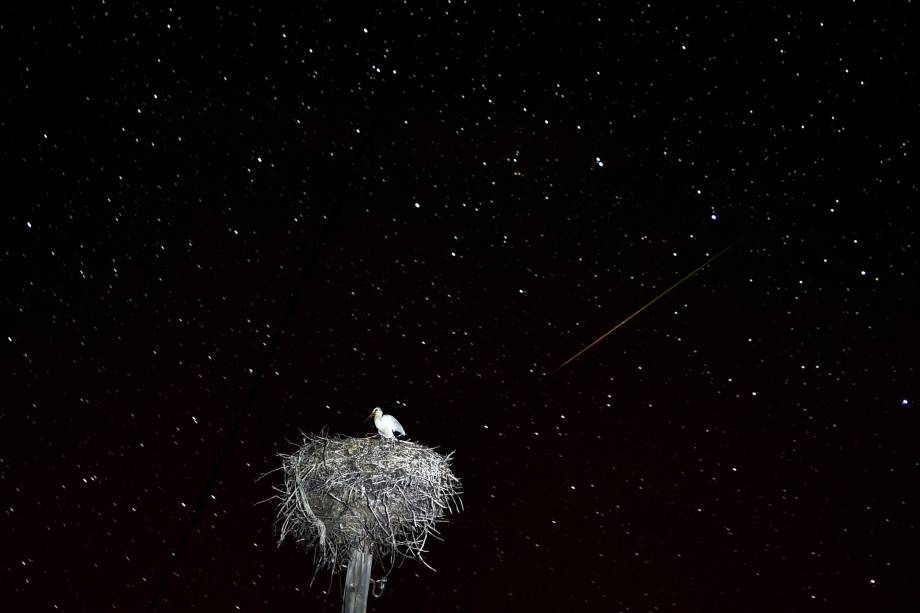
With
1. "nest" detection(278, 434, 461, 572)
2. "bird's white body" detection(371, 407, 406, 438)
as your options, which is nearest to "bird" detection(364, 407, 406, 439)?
"bird's white body" detection(371, 407, 406, 438)

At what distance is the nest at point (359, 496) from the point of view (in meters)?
4.10

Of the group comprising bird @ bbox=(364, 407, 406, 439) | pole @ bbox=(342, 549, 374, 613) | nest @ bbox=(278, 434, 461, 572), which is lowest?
pole @ bbox=(342, 549, 374, 613)

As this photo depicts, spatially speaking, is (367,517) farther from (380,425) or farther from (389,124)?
(389,124)

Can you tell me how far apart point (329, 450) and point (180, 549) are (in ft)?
6.84

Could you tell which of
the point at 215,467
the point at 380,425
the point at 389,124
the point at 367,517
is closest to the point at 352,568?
the point at 367,517

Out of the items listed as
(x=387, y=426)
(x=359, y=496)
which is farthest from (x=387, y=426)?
(x=359, y=496)

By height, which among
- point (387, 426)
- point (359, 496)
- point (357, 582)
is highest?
point (387, 426)

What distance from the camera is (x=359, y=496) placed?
4078 mm

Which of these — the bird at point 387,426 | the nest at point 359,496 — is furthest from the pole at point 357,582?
the bird at point 387,426

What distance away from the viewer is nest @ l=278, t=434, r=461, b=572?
4.10 m

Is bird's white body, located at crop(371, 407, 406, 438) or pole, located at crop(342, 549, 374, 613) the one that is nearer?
pole, located at crop(342, 549, 374, 613)

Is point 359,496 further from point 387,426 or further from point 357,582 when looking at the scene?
point 387,426

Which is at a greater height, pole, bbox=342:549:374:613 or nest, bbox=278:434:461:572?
nest, bbox=278:434:461:572

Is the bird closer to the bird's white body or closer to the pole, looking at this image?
the bird's white body
